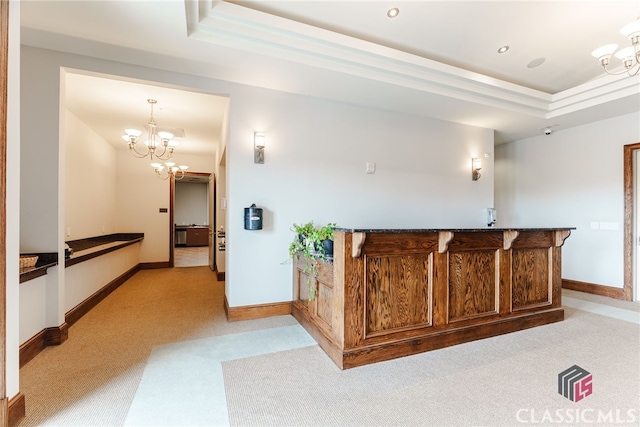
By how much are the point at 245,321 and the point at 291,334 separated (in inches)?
26.1

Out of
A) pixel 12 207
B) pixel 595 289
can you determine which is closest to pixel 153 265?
pixel 12 207

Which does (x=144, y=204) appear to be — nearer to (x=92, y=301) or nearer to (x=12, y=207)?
(x=92, y=301)

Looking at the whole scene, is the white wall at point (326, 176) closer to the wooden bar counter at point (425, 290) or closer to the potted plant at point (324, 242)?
the wooden bar counter at point (425, 290)

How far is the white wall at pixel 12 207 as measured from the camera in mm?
1566

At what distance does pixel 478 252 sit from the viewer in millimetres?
2789

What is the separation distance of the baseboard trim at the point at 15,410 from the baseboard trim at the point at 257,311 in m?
1.74

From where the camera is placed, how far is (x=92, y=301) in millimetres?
3631

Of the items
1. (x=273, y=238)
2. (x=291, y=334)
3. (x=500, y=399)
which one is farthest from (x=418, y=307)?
(x=273, y=238)

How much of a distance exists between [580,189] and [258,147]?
5.36 m

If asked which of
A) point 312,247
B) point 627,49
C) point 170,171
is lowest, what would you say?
point 312,247

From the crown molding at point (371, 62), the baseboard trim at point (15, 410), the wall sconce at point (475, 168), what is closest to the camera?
the baseboard trim at point (15, 410)

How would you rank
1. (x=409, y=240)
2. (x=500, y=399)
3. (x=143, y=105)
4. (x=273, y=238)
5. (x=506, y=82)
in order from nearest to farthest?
(x=500, y=399) < (x=409, y=240) < (x=273, y=238) < (x=506, y=82) < (x=143, y=105)

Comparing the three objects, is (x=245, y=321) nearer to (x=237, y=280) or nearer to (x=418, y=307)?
(x=237, y=280)

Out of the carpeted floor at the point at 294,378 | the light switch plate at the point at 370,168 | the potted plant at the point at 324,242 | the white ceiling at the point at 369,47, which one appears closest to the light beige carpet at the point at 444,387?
the carpeted floor at the point at 294,378
